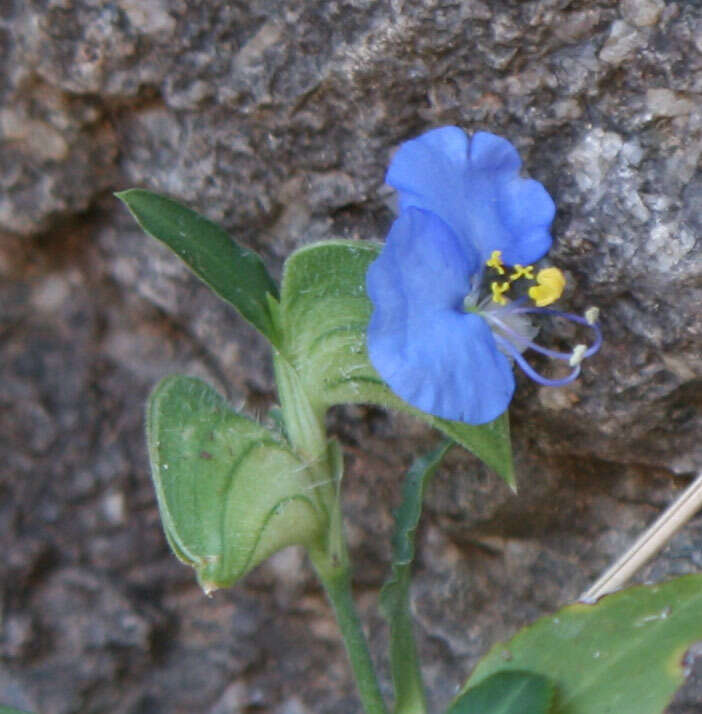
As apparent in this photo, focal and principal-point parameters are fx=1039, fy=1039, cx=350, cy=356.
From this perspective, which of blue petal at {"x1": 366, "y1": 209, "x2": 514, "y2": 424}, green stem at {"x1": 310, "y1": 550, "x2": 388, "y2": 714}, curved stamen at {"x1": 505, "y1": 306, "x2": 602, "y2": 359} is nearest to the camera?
blue petal at {"x1": 366, "y1": 209, "x2": 514, "y2": 424}

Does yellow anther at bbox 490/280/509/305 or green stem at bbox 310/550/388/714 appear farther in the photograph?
green stem at bbox 310/550/388/714

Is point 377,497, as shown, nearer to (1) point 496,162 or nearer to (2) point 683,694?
(2) point 683,694

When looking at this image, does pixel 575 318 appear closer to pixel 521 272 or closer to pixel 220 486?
pixel 521 272

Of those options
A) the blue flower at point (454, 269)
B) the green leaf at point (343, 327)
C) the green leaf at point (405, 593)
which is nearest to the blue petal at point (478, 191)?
the blue flower at point (454, 269)

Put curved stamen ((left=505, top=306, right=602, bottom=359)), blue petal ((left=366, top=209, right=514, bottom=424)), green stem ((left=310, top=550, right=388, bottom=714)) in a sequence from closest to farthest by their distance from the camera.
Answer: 1. blue petal ((left=366, top=209, right=514, bottom=424))
2. curved stamen ((left=505, top=306, right=602, bottom=359))
3. green stem ((left=310, top=550, right=388, bottom=714))

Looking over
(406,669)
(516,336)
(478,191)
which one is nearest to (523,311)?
(516,336)

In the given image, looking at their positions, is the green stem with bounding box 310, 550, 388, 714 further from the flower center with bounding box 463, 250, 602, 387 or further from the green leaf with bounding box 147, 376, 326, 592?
the flower center with bounding box 463, 250, 602, 387

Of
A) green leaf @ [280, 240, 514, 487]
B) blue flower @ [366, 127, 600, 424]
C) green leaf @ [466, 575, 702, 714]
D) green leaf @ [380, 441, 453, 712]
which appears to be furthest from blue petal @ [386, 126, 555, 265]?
green leaf @ [466, 575, 702, 714]
